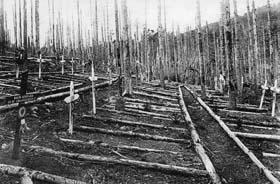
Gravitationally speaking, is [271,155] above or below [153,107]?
below

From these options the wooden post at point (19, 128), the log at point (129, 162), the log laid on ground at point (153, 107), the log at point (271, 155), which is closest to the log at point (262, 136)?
the log at point (271, 155)

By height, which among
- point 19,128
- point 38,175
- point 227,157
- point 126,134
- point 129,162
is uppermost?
point 19,128

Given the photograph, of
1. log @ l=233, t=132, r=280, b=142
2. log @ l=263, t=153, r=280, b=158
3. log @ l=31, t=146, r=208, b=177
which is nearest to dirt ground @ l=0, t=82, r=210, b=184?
log @ l=31, t=146, r=208, b=177

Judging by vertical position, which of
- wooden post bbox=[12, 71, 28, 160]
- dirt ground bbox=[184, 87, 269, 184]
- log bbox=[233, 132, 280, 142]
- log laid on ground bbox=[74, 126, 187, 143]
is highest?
wooden post bbox=[12, 71, 28, 160]

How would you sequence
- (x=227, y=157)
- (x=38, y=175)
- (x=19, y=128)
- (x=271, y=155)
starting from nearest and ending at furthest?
(x=38, y=175), (x=19, y=128), (x=271, y=155), (x=227, y=157)

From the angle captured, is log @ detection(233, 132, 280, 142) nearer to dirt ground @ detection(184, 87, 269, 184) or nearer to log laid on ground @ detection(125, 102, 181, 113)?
dirt ground @ detection(184, 87, 269, 184)

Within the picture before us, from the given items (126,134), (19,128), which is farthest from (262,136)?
(19,128)

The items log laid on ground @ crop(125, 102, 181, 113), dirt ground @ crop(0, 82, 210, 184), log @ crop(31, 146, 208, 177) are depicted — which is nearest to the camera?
dirt ground @ crop(0, 82, 210, 184)

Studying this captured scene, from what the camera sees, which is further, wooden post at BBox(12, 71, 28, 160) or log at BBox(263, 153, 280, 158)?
log at BBox(263, 153, 280, 158)

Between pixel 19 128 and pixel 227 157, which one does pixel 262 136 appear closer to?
pixel 227 157

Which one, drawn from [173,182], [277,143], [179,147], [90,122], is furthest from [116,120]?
[277,143]

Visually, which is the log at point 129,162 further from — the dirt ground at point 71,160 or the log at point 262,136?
the log at point 262,136

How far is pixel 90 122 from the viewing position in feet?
24.2

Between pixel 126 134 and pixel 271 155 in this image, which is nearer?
pixel 271 155
